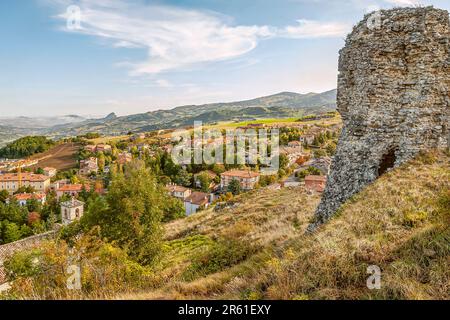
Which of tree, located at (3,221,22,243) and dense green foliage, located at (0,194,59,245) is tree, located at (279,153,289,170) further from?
tree, located at (3,221,22,243)

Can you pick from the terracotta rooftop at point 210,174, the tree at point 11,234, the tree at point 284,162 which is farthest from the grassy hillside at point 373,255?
the terracotta rooftop at point 210,174

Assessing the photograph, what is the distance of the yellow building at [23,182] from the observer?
82.8m

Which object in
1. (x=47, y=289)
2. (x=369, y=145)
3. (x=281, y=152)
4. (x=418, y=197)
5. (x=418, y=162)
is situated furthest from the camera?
(x=281, y=152)

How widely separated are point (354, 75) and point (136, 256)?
11330 millimetres

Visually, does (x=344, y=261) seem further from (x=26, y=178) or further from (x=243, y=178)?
(x=26, y=178)

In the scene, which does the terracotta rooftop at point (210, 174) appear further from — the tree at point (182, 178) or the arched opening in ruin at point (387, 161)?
the arched opening in ruin at point (387, 161)

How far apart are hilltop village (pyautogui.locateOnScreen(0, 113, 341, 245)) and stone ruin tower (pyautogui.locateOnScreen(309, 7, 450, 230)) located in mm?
22901

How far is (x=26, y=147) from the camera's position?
411ft

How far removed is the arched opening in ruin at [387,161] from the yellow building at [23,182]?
3528 inches

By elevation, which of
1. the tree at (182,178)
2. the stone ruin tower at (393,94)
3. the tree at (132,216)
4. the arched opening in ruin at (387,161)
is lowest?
the tree at (182,178)

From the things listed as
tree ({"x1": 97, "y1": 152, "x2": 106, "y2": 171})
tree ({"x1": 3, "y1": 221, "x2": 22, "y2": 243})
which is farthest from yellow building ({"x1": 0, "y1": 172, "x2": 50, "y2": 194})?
tree ({"x1": 3, "y1": 221, "x2": 22, "y2": 243})

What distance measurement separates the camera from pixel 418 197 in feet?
22.5

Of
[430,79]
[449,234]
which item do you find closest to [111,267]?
[449,234]
